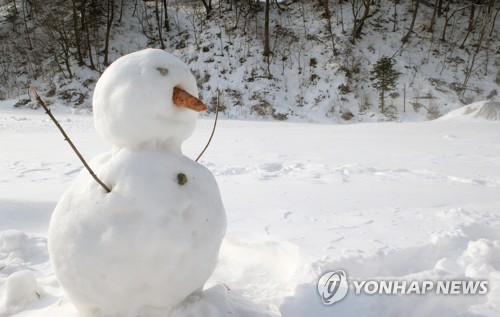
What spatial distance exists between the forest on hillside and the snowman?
11285mm

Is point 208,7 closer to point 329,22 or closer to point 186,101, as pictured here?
point 329,22

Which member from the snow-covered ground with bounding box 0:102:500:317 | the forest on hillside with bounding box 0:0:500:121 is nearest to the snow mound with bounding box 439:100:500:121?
the snow-covered ground with bounding box 0:102:500:317

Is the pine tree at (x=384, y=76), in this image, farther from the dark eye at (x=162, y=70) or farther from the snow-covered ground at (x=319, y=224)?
the dark eye at (x=162, y=70)

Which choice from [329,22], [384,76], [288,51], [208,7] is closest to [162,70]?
[384,76]

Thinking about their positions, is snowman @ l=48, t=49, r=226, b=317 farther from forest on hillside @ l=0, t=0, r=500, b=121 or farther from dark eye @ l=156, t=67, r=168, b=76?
forest on hillside @ l=0, t=0, r=500, b=121

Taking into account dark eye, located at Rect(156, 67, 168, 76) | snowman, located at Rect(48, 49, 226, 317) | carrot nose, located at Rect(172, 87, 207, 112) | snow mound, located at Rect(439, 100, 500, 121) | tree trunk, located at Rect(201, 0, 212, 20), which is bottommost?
snow mound, located at Rect(439, 100, 500, 121)

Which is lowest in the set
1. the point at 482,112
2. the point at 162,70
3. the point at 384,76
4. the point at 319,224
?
the point at 482,112

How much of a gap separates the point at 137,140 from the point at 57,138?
19.7 feet

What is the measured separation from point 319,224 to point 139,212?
154cm

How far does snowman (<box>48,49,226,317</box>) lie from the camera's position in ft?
4.49

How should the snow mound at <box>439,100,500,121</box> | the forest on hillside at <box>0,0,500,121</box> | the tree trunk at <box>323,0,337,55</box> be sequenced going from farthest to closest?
1. the tree trunk at <box>323,0,337,55</box>
2. the forest on hillside at <box>0,0,500,121</box>
3. the snow mound at <box>439,100,500,121</box>

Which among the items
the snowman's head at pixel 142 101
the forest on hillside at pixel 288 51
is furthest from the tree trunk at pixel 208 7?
the snowman's head at pixel 142 101

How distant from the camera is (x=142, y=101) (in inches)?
55.8

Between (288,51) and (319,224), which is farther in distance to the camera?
(288,51)
